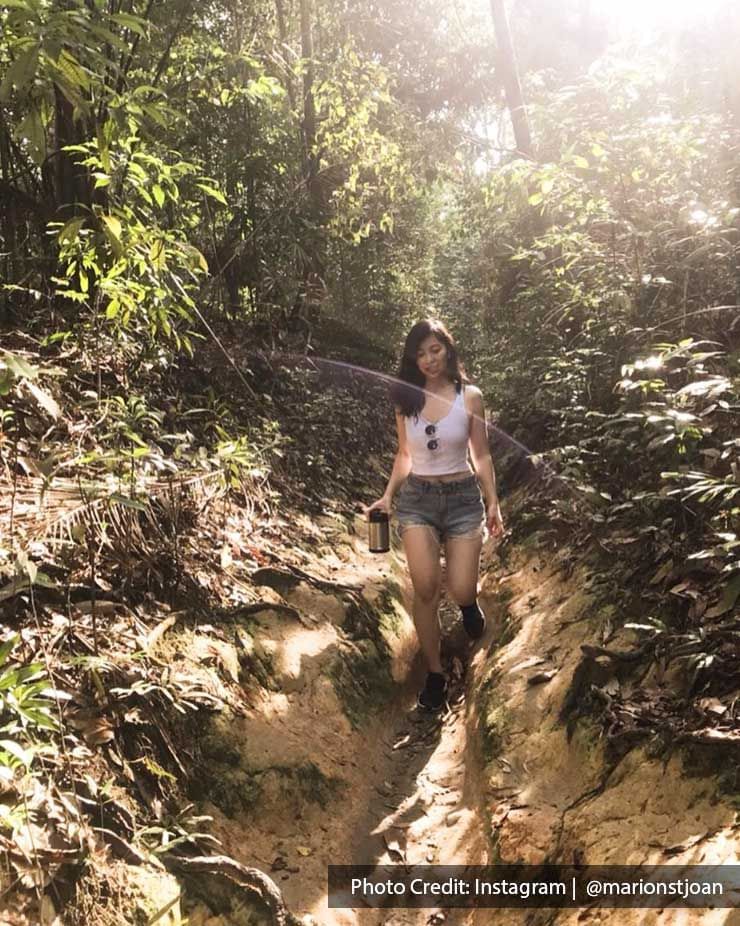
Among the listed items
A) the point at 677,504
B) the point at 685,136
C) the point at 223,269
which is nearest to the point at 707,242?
the point at 685,136

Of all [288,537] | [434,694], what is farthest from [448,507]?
[288,537]

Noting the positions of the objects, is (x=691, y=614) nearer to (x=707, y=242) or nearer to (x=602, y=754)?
(x=602, y=754)

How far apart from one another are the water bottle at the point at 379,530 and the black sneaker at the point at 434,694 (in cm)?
95

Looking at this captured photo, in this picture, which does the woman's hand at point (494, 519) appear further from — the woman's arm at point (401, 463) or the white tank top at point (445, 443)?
the woman's arm at point (401, 463)

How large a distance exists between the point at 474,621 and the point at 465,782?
1486 millimetres

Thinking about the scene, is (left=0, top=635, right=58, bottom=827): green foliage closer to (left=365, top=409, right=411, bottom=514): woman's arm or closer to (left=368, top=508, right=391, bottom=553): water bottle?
(left=368, top=508, right=391, bottom=553): water bottle

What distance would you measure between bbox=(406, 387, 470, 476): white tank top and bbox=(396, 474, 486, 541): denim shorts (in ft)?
0.31

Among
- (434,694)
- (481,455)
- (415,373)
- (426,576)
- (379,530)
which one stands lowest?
(434,694)

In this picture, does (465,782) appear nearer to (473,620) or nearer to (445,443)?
(473,620)

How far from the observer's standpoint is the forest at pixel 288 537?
8.68 feet

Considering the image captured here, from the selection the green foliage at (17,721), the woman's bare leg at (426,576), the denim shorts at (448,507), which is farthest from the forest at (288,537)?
the denim shorts at (448,507)

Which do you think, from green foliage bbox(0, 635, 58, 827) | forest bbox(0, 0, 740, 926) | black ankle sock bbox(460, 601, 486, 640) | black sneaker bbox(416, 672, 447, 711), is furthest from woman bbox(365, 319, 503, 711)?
green foliage bbox(0, 635, 58, 827)

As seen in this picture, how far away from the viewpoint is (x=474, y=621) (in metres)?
5.28

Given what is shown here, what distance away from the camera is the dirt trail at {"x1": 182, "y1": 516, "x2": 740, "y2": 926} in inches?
104
